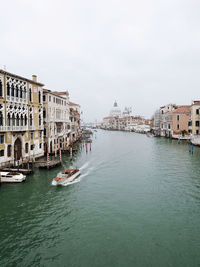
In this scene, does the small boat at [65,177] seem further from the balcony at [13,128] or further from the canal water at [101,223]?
the balcony at [13,128]

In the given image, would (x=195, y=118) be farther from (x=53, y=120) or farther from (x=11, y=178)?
(x=11, y=178)

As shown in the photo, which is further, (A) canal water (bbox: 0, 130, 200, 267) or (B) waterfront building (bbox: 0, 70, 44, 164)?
(B) waterfront building (bbox: 0, 70, 44, 164)

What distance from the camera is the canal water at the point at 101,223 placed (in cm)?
982

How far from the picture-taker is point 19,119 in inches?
1060

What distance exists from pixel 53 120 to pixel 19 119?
1095 cm

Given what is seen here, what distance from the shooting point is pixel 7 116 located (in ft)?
80.6

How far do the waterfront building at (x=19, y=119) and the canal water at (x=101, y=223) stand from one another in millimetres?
5950

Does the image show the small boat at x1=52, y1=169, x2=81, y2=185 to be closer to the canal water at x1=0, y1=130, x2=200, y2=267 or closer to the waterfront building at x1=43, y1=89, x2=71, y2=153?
the canal water at x1=0, y1=130, x2=200, y2=267

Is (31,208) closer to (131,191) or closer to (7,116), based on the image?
(131,191)

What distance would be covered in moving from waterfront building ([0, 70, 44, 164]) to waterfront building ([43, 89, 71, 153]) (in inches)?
119

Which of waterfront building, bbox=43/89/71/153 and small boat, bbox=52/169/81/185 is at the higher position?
waterfront building, bbox=43/89/71/153

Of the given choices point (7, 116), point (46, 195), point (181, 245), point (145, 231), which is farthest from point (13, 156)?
point (181, 245)

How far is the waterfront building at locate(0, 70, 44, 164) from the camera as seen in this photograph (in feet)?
78.8

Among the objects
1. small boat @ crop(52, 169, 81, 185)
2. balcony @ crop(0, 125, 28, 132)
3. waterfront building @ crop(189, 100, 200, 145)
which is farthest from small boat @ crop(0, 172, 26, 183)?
waterfront building @ crop(189, 100, 200, 145)
